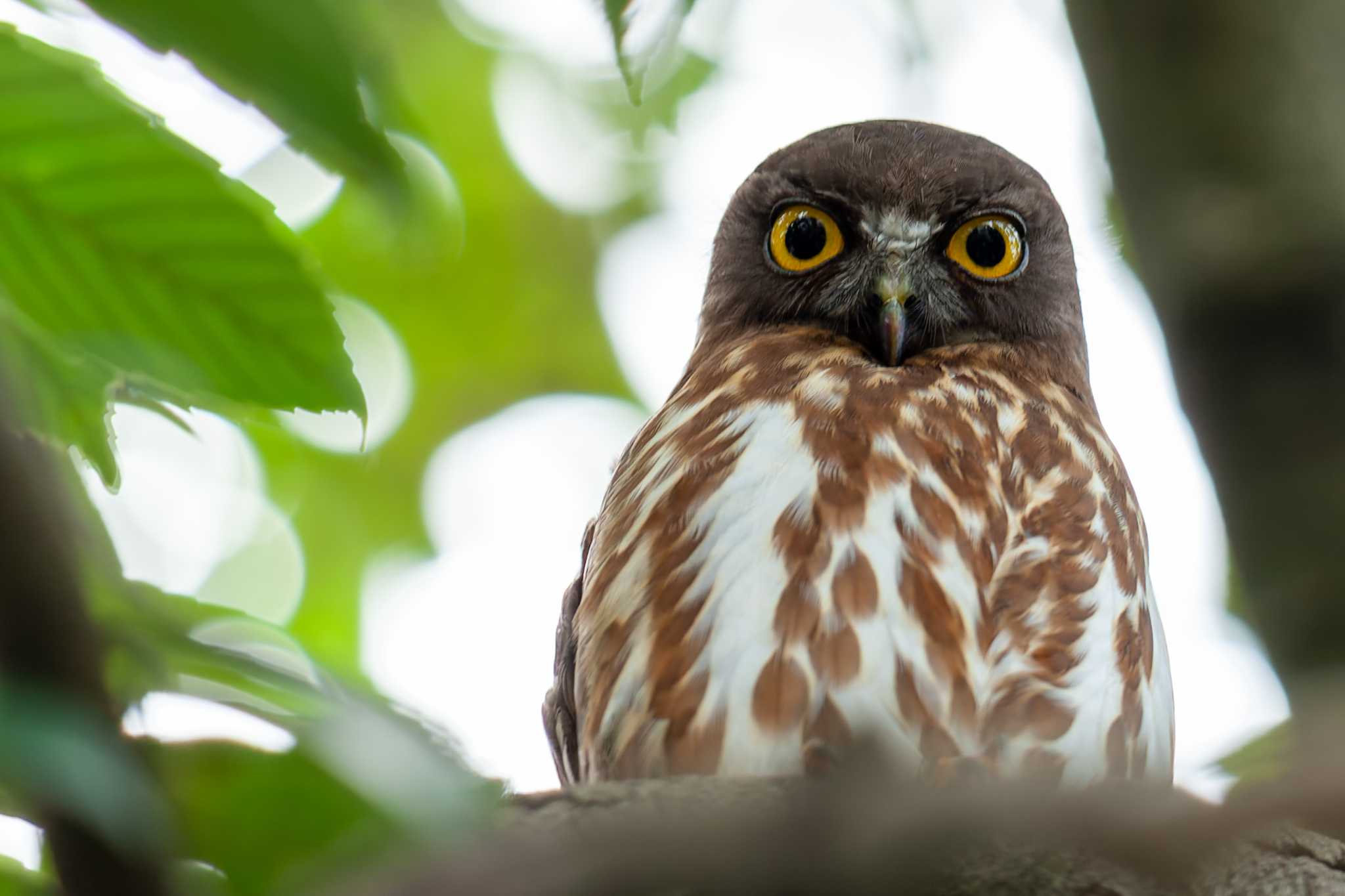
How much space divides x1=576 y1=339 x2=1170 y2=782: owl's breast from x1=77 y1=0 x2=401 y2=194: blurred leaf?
1774 mm

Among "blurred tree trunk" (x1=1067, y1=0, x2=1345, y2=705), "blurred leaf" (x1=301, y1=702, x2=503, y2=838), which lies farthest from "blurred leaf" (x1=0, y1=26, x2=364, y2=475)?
"blurred tree trunk" (x1=1067, y1=0, x2=1345, y2=705)

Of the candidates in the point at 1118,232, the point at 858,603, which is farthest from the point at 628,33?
the point at 1118,232

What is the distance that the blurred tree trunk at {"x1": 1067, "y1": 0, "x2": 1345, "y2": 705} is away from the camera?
9.18 ft

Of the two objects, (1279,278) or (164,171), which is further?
(1279,278)

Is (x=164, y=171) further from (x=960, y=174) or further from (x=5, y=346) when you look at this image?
(x=960, y=174)

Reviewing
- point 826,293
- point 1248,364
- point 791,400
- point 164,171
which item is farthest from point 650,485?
point 164,171

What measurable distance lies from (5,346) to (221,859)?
0.98ft

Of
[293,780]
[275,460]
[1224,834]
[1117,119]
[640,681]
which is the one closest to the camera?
[1224,834]

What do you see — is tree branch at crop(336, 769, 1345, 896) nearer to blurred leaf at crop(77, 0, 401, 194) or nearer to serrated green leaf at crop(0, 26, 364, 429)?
blurred leaf at crop(77, 0, 401, 194)

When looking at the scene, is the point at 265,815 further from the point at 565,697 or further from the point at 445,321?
the point at 445,321

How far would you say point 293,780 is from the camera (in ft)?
2.52

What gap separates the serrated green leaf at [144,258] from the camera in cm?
109

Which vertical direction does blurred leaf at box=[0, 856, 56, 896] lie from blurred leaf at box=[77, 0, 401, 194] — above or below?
below

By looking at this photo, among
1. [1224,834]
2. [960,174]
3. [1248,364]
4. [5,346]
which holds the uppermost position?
[960,174]
